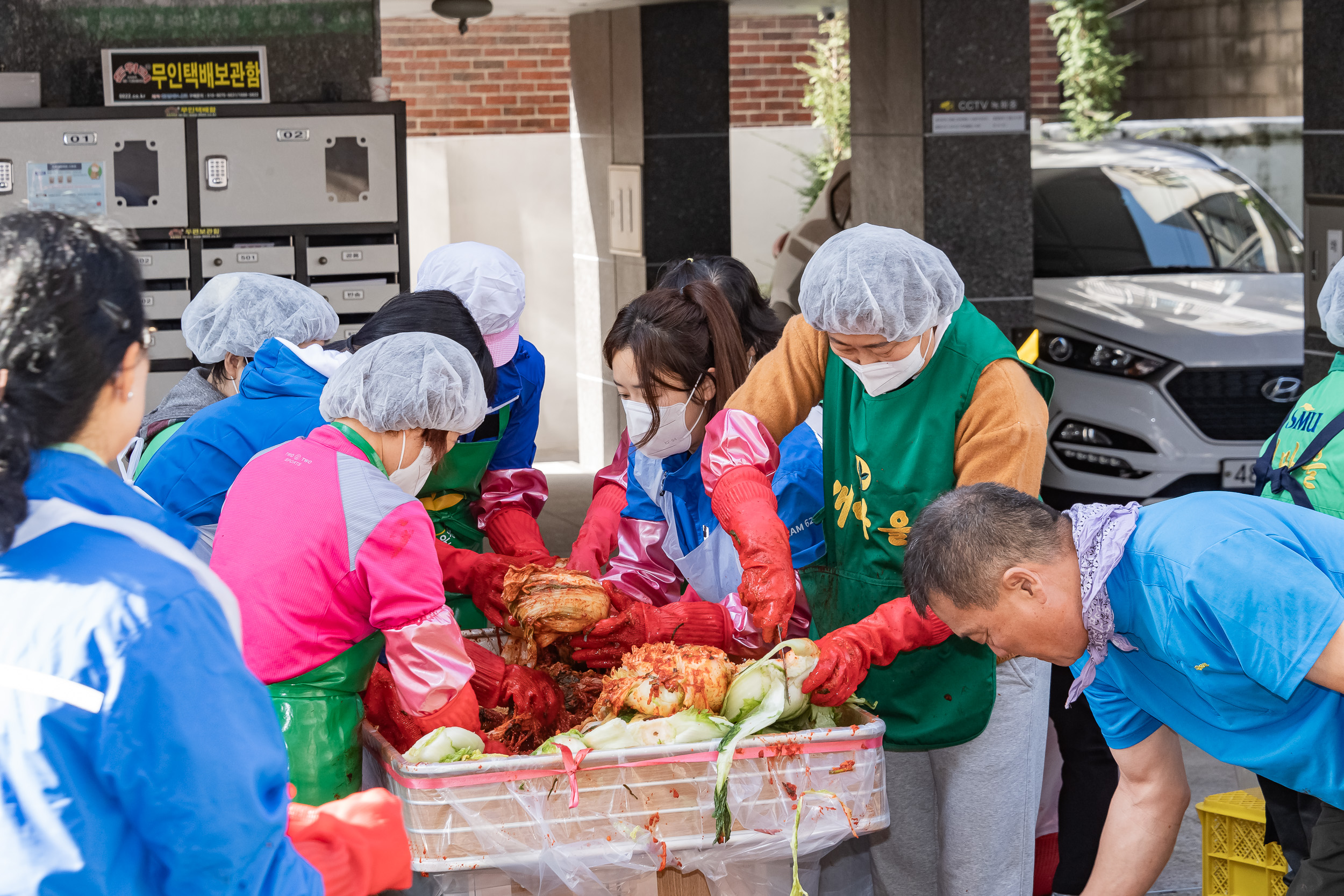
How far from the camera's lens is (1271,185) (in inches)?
547

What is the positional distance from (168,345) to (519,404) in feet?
7.89

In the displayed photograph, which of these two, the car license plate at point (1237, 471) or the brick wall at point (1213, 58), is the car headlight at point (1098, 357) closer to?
the car license plate at point (1237, 471)

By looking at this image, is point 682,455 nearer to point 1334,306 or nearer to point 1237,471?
point 1334,306

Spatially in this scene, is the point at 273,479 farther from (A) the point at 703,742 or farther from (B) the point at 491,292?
(B) the point at 491,292

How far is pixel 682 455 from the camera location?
339cm

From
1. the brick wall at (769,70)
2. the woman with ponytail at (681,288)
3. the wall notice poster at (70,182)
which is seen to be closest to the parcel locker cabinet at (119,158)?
the wall notice poster at (70,182)

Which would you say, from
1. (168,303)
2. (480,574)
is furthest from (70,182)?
(480,574)

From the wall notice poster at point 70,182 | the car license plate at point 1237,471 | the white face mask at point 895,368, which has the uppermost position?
the wall notice poster at point 70,182

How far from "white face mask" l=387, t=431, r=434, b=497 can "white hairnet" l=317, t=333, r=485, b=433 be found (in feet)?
0.23

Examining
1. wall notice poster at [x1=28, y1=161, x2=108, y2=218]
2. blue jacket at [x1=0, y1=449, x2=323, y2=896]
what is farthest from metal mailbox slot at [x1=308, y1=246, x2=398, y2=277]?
blue jacket at [x1=0, y1=449, x2=323, y2=896]

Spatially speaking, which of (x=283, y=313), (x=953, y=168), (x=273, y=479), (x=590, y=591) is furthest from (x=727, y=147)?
(x=273, y=479)

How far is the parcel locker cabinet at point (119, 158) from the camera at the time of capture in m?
5.46

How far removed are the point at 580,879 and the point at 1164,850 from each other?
1.04 metres

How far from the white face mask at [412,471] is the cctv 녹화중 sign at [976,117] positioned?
4239mm
